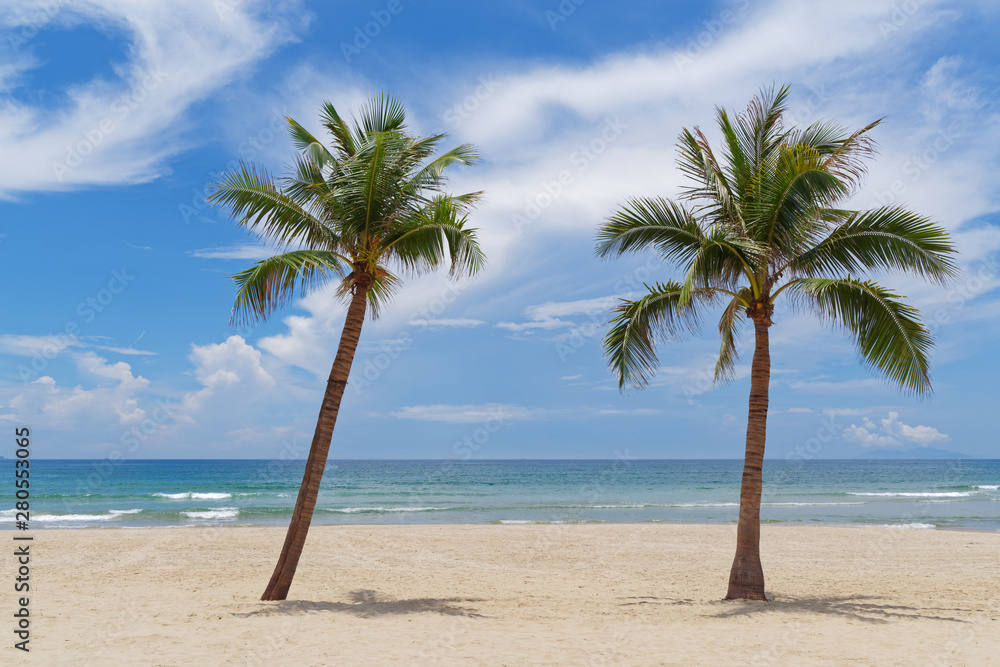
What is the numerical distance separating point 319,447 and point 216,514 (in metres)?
21.7

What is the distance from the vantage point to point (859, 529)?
22.3 metres

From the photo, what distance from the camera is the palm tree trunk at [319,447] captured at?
913 cm

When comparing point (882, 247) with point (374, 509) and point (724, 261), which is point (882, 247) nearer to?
point (724, 261)

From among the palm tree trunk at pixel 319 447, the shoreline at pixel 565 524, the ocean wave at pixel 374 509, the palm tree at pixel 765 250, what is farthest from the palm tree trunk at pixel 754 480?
the ocean wave at pixel 374 509

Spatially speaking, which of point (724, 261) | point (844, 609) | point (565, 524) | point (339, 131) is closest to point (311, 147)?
point (339, 131)

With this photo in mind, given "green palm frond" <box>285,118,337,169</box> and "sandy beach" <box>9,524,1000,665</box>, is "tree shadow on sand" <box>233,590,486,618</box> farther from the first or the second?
"green palm frond" <box>285,118,337,169</box>

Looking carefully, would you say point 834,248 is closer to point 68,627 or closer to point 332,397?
point 332,397

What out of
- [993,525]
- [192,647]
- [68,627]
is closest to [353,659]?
[192,647]

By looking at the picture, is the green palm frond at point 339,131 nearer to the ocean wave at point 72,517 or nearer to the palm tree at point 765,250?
the palm tree at point 765,250

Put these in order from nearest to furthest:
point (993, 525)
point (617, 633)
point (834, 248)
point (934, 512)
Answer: point (617, 633) < point (834, 248) < point (993, 525) < point (934, 512)

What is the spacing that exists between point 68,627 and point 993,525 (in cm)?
2978

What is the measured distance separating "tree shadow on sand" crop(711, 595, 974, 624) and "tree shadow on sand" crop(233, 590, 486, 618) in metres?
3.58

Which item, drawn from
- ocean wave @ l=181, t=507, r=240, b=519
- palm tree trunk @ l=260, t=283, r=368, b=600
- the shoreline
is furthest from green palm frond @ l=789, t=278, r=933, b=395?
ocean wave @ l=181, t=507, r=240, b=519

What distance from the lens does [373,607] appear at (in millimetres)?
9312
